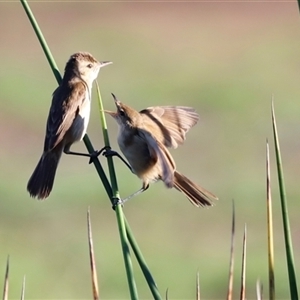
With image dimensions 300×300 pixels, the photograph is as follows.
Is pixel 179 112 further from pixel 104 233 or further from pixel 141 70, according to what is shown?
pixel 141 70

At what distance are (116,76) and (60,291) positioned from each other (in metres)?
12.3

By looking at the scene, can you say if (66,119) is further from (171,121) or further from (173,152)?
(173,152)

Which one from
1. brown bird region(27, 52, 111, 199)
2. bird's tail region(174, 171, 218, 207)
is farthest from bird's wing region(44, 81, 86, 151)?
bird's tail region(174, 171, 218, 207)

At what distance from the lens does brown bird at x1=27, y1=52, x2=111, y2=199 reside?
5.20 metres

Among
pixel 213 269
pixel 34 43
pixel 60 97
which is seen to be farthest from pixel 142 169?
pixel 34 43

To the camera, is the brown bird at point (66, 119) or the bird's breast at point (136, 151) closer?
the bird's breast at point (136, 151)

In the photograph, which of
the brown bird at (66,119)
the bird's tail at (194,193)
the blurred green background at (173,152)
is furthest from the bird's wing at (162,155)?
the blurred green background at (173,152)

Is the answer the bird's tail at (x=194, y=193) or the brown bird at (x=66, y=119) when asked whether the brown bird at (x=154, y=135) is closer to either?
the bird's tail at (x=194, y=193)

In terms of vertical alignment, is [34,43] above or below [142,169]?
above

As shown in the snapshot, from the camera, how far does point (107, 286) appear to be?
13477 millimetres

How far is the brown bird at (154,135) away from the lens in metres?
4.70

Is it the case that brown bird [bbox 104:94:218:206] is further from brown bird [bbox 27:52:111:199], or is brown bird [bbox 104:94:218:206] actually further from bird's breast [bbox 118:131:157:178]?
brown bird [bbox 27:52:111:199]

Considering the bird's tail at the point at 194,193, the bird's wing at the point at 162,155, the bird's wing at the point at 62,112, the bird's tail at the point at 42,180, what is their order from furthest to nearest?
the bird's wing at the point at 62,112, the bird's tail at the point at 42,180, the bird's tail at the point at 194,193, the bird's wing at the point at 162,155

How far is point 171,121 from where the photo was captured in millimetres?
4898
